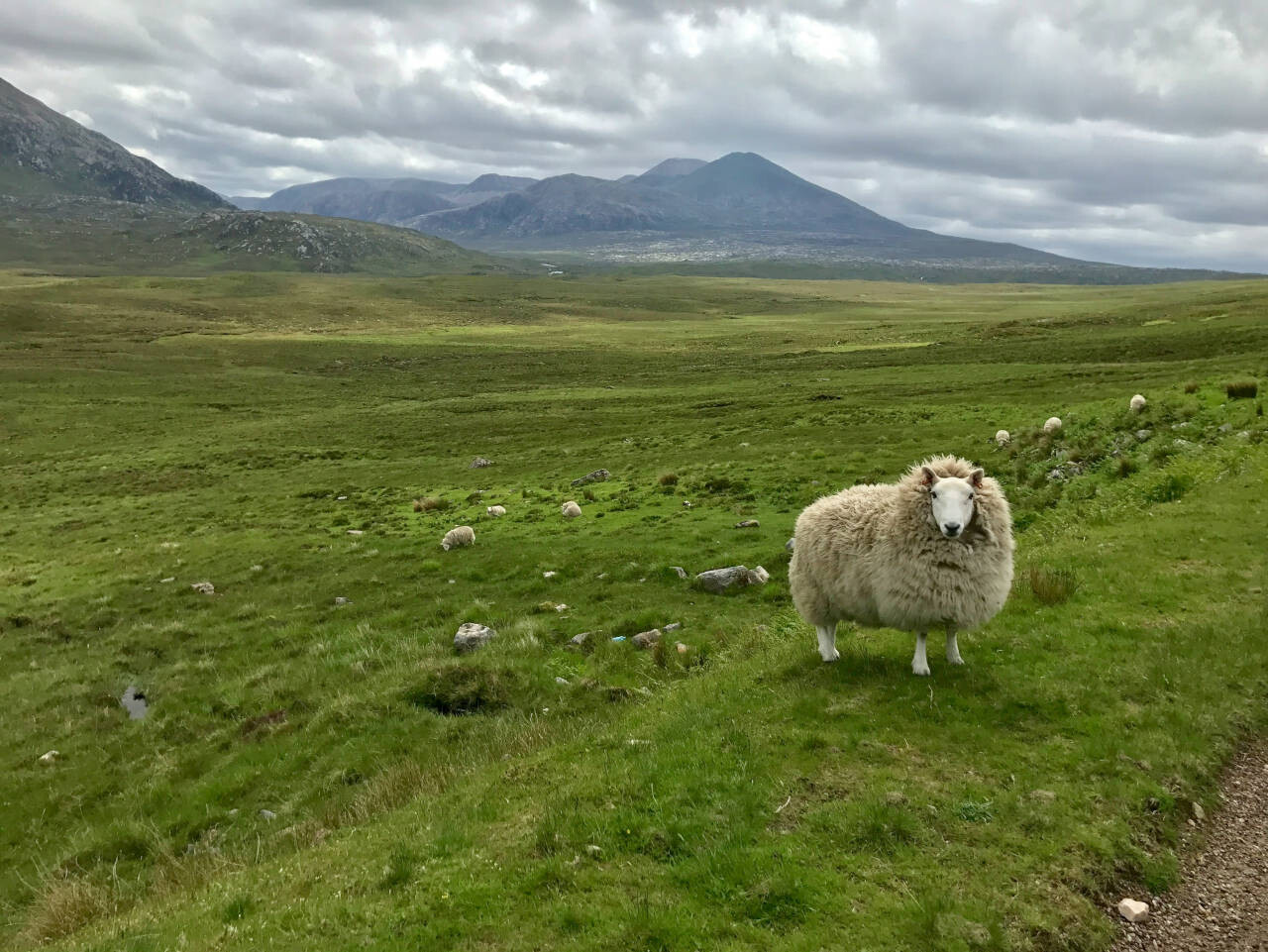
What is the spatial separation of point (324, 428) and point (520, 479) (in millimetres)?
32079

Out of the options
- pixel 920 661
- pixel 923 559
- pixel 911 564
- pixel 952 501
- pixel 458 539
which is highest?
pixel 952 501

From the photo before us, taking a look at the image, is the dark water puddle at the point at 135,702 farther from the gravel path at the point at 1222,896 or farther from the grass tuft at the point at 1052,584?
the grass tuft at the point at 1052,584

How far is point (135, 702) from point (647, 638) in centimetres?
1365

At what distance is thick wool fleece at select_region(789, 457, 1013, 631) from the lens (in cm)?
1205

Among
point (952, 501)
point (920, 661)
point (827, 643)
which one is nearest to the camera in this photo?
point (952, 501)

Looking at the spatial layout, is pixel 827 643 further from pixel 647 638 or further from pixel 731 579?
pixel 731 579

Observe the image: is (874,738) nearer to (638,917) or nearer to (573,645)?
(638,917)

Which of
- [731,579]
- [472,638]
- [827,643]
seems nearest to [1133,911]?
[827,643]

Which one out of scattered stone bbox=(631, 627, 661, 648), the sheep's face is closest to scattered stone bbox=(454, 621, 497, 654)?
scattered stone bbox=(631, 627, 661, 648)

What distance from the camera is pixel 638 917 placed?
290 inches

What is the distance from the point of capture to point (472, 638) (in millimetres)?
19656

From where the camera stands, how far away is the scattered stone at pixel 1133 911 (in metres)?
7.47

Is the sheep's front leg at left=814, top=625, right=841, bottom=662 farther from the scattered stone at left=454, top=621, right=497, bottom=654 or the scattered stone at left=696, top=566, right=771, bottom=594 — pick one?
the scattered stone at left=454, top=621, right=497, bottom=654

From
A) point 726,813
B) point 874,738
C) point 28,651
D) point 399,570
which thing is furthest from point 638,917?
point 28,651
